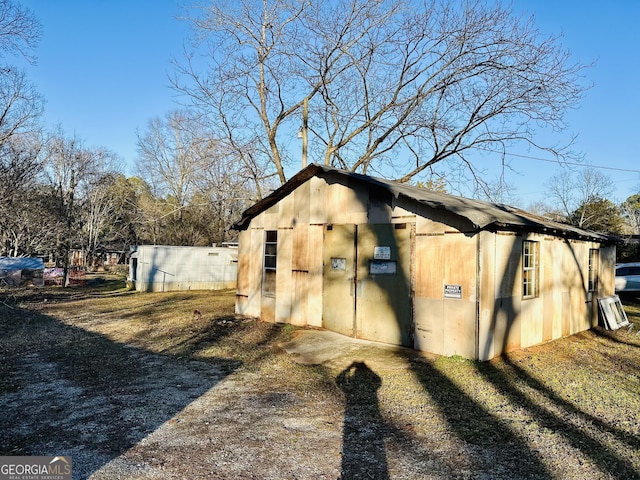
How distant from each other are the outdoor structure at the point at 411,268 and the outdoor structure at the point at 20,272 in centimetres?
1708

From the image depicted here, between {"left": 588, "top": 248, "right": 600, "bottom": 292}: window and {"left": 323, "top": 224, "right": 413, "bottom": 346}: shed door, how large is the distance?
6.39m

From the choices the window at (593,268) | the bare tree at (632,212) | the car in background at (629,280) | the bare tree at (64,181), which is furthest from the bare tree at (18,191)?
the bare tree at (632,212)

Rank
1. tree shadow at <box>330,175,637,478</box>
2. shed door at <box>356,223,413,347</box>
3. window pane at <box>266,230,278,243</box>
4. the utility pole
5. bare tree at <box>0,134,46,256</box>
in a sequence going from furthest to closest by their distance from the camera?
the utility pole → bare tree at <box>0,134,46,256</box> → window pane at <box>266,230,278,243</box> → shed door at <box>356,223,413,347</box> → tree shadow at <box>330,175,637,478</box>

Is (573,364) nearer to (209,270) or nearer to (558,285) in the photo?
(558,285)

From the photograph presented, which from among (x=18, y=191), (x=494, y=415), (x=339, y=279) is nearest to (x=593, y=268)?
(x=339, y=279)

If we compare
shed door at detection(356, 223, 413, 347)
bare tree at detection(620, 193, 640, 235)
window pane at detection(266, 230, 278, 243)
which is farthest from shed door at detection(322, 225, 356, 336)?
bare tree at detection(620, 193, 640, 235)

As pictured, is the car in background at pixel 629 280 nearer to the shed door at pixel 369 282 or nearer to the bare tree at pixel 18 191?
the shed door at pixel 369 282

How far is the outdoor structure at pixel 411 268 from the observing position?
7449mm

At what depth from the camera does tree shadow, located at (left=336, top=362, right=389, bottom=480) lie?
367 centimetres

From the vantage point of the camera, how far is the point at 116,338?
947 centimetres

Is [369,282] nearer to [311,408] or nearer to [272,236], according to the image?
[272,236]

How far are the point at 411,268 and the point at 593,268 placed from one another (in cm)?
668

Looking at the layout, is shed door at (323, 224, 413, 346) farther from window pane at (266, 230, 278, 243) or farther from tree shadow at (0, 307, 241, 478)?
tree shadow at (0, 307, 241, 478)

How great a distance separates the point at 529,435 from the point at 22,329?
10935mm
